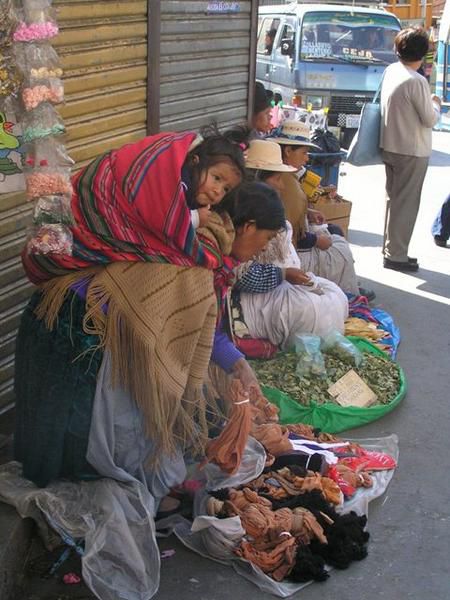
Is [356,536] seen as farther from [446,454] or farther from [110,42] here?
[110,42]

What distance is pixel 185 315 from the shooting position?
9.71 feet

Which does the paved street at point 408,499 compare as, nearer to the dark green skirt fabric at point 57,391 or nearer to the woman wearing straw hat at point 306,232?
the dark green skirt fabric at point 57,391

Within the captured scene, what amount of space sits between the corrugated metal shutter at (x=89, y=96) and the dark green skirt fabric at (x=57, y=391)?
73cm

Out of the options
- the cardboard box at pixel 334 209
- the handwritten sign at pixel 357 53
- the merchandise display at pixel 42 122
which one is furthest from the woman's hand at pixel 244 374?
the handwritten sign at pixel 357 53

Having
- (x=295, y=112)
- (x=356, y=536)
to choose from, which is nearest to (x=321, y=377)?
(x=356, y=536)

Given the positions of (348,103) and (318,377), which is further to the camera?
(348,103)

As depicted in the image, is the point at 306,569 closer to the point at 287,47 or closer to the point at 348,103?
the point at 348,103

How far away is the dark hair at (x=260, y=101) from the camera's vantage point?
6434mm

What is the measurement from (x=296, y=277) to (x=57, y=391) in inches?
84.9

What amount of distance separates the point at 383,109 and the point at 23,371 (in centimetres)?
447

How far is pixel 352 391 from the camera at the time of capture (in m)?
4.56

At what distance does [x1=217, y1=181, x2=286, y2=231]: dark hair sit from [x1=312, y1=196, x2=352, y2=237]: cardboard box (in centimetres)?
324

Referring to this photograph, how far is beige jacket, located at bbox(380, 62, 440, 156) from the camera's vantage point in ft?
21.5

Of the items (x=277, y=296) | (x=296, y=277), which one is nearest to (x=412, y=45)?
(x=296, y=277)
